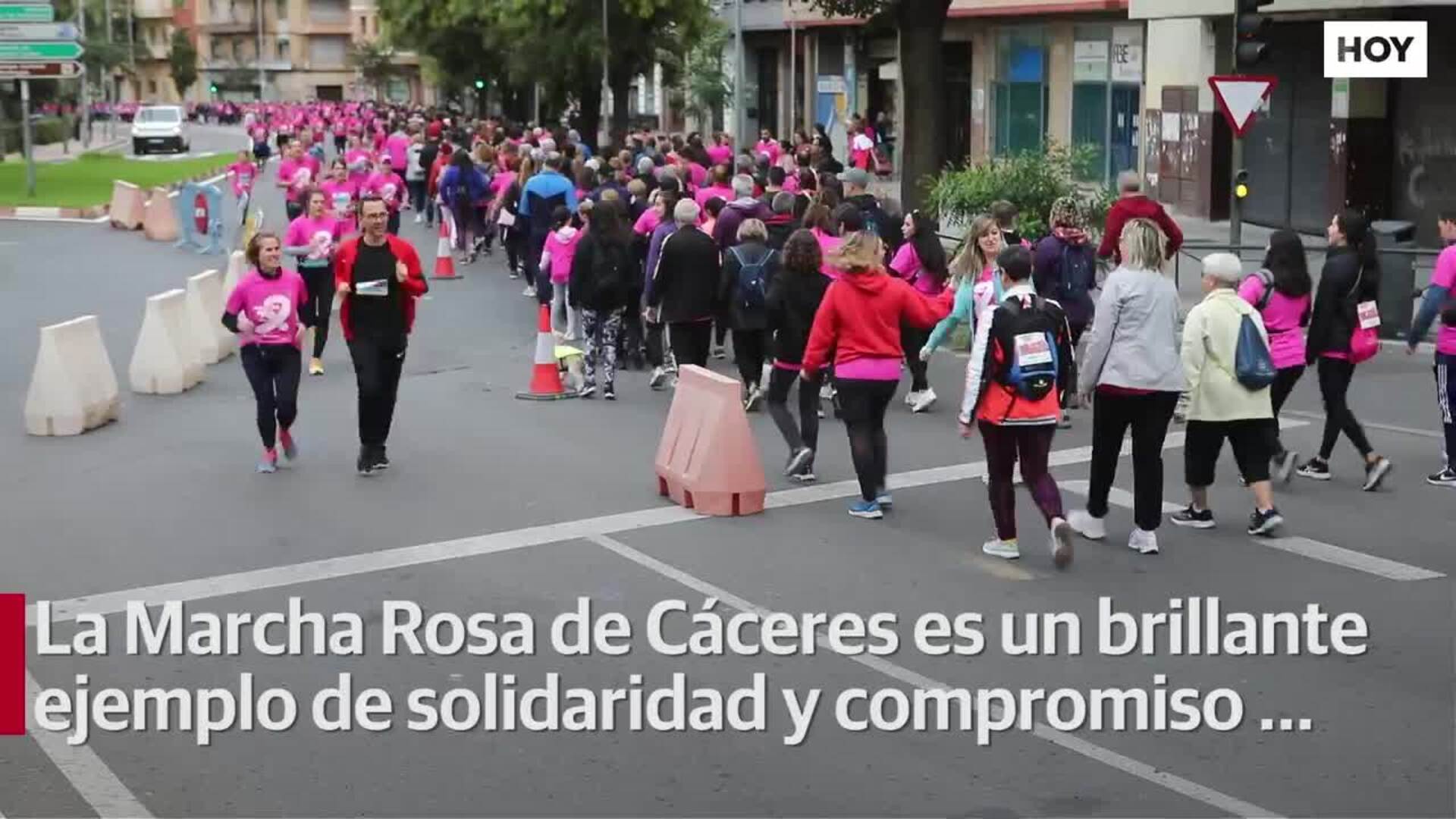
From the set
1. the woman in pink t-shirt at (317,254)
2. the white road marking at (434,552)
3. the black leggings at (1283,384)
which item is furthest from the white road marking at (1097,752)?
the woman in pink t-shirt at (317,254)

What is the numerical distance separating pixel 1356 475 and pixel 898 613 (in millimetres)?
5071

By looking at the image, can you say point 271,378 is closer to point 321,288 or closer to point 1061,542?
point 1061,542

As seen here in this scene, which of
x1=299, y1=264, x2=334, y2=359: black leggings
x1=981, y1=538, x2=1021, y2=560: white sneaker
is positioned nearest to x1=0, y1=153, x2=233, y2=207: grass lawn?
x1=299, y1=264, x2=334, y2=359: black leggings

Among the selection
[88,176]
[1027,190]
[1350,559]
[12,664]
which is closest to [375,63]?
[88,176]

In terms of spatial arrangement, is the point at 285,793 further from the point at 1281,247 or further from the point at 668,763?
the point at 1281,247

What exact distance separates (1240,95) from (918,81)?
7.62 meters

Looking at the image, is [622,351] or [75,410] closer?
[75,410]

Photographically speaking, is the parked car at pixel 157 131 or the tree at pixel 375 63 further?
the tree at pixel 375 63

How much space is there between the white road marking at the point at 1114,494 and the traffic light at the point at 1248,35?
6921mm

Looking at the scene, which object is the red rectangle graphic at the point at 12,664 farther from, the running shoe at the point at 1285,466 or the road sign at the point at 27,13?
the road sign at the point at 27,13

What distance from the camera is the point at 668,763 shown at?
771 cm

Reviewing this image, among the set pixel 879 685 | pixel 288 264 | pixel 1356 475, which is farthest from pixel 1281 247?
pixel 288 264

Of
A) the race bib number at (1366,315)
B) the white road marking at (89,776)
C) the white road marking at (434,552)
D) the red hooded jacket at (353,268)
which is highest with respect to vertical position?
the red hooded jacket at (353,268)

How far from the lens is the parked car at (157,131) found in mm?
79375
